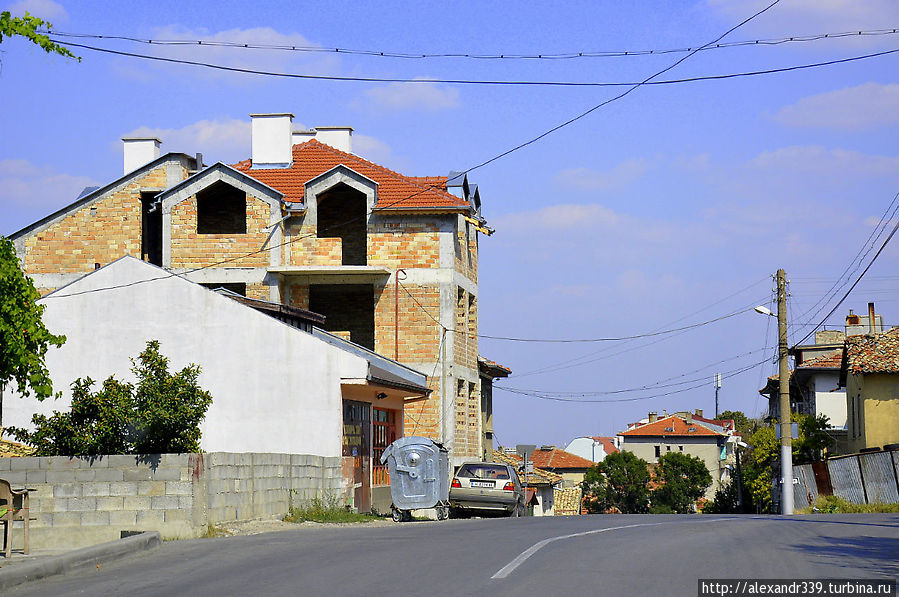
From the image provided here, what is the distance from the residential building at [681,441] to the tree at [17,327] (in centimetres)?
9428

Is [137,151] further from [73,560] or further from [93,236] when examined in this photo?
[73,560]

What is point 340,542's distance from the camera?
16.3 m

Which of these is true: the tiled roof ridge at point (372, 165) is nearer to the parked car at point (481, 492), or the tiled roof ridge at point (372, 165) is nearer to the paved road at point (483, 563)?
the parked car at point (481, 492)

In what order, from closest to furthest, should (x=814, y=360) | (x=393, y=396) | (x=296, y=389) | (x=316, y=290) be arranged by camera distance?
(x=296, y=389) → (x=393, y=396) → (x=316, y=290) → (x=814, y=360)

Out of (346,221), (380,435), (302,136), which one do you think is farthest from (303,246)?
(380,435)

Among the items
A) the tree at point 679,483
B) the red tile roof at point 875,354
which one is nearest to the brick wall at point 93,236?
the red tile roof at point 875,354

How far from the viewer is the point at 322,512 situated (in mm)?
24031

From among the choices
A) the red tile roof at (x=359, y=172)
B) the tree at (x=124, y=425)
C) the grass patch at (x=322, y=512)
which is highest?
the red tile roof at (x=359, y=172)

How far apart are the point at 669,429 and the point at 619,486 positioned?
2112cm

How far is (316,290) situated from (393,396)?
10844mm

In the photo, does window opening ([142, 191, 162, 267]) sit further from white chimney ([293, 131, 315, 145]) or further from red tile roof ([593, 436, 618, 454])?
red tile roof ([593, 436, 618, 454])

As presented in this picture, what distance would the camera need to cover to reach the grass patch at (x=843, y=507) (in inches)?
1378

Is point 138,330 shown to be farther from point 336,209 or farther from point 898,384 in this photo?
point 898,384

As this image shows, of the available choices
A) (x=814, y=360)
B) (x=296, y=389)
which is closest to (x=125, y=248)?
(x=296, y=389)
